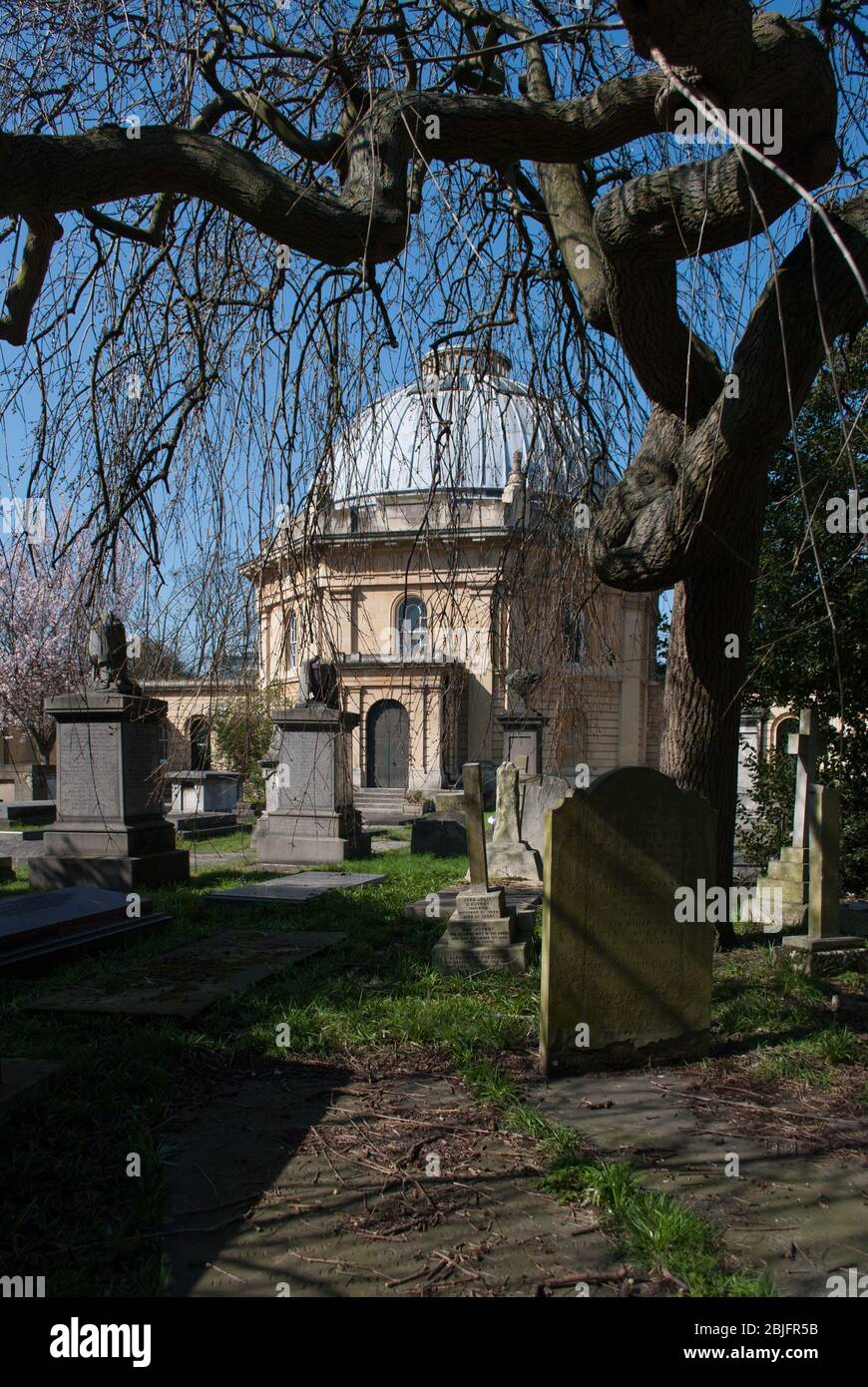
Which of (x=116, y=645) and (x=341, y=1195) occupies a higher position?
(x=116, y=645)

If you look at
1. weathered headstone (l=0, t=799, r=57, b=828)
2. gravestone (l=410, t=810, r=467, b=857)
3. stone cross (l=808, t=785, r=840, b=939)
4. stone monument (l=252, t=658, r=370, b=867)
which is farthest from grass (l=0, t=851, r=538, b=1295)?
weathered headstone (l=0, t=799, r=57, b=828)

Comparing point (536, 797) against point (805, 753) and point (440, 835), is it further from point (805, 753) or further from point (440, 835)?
point (805, 753)

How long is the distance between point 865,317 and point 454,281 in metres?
2.31

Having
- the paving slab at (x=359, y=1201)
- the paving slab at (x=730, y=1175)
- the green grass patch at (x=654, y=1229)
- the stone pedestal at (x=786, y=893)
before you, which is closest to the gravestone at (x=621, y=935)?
the paving slab at (x=730, y=1175)

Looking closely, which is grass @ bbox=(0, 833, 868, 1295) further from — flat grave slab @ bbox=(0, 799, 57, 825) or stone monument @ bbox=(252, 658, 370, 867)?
flat grave slab @ bbox=(0, 799, 57, 825)

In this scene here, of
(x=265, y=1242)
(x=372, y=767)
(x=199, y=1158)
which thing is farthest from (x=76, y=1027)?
(x=372, y=767)

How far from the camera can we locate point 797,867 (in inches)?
324

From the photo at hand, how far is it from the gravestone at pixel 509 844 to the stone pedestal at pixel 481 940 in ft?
12.9

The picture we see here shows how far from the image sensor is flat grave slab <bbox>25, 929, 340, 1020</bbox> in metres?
5.39

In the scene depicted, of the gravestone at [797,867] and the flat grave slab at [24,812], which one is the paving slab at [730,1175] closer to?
the gravestone at [797,867]

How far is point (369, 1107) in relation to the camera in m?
4.17

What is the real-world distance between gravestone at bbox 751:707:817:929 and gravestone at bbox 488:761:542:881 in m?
3.12

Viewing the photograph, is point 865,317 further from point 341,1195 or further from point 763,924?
point 763,924

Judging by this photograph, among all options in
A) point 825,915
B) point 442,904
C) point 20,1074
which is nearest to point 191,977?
point 20,1074
